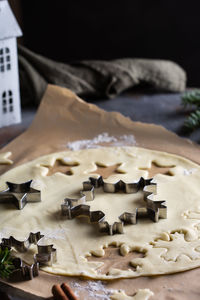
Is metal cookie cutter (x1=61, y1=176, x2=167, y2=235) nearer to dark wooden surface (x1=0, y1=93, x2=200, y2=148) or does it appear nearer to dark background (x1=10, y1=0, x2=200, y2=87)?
dark wooden surface (x1=0, y1=93, x2=200, y2=148)

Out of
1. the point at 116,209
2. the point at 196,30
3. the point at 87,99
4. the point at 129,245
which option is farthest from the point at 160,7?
the point at 129,245

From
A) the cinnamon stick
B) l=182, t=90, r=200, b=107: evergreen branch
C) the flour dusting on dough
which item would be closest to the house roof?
the flour dusting on dough

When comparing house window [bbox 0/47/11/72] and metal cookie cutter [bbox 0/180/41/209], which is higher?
house window [bbox 0/47/11/72]

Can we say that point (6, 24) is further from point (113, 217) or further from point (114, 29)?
point (113, 217)

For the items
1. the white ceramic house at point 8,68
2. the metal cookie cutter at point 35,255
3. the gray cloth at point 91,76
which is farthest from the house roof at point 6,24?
the metal cookie cutter at point 35,255

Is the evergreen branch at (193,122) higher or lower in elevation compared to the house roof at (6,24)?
lower

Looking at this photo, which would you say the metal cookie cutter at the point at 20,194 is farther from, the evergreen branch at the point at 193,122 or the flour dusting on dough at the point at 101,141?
the evergreen branch at the point at 193,122
